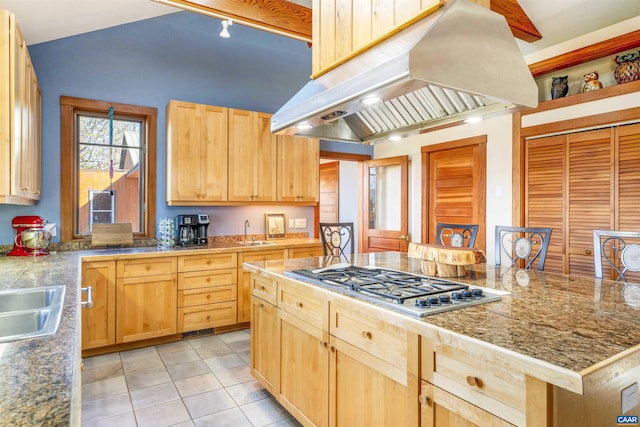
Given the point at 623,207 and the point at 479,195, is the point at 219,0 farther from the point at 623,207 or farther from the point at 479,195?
the point at 623,207

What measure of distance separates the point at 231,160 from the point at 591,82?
11.7 feet

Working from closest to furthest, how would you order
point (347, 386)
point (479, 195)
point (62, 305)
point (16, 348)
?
1. point (16, 348)
2. point (62, 305)
3. point (347, 386)
4. point (479, 195)

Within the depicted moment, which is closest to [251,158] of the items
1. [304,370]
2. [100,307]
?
[100,307]

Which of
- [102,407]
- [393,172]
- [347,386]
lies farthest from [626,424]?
[393,172]

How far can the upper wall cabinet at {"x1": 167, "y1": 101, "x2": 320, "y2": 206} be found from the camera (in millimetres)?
3762

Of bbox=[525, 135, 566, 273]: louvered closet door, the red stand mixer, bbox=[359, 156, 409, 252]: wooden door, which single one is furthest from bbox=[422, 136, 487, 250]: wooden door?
the red stand mixer

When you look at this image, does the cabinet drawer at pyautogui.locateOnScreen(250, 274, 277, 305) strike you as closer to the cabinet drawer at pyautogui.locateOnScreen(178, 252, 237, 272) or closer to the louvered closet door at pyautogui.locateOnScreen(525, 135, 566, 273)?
the cabinet drawer at pyautogui.locateOnScreen(178, 252, 237, 272)

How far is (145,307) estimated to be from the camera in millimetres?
3375

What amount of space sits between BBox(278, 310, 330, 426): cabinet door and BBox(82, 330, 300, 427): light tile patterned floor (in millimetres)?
304

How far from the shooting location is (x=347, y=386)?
1688 millimetres

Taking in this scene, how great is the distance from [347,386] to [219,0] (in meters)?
2.86

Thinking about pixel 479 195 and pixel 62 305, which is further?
pixel 479 195

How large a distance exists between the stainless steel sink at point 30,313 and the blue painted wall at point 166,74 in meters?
2.02

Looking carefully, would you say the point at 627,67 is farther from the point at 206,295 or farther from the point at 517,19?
the point at 206,295
